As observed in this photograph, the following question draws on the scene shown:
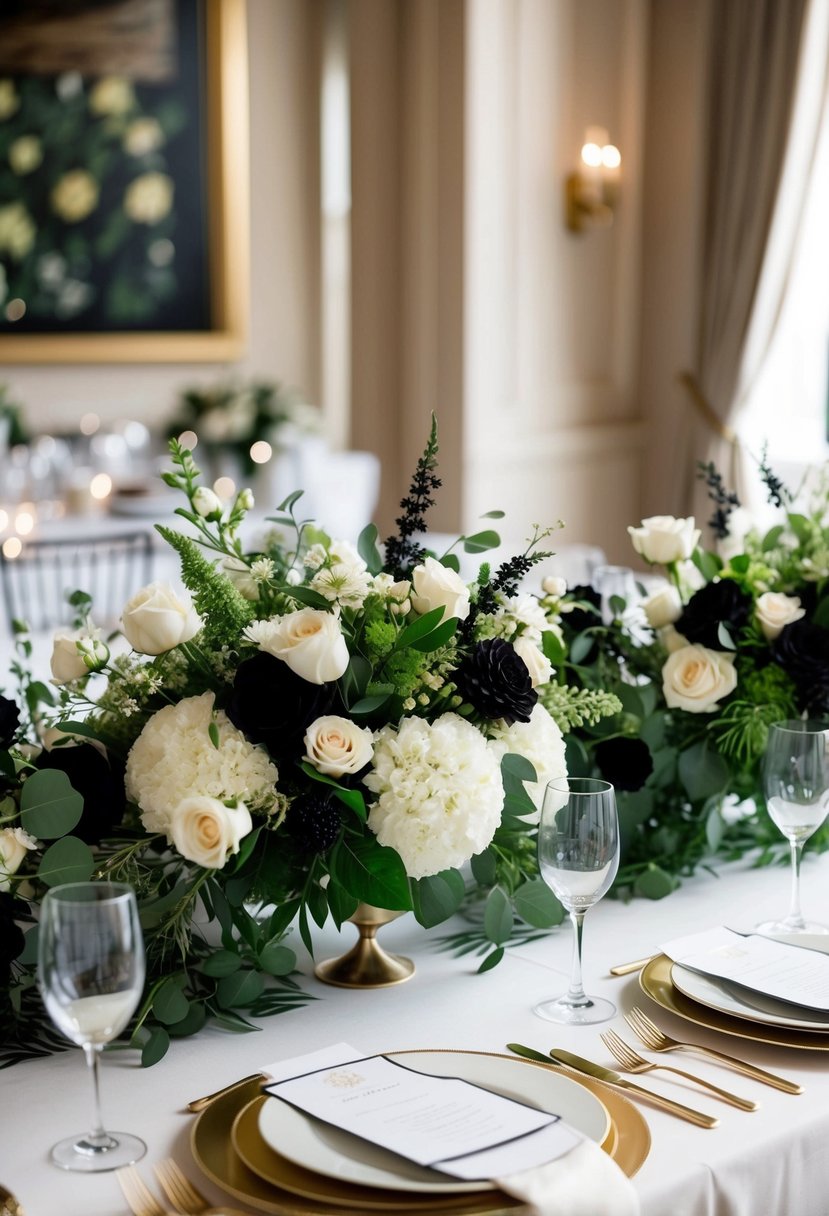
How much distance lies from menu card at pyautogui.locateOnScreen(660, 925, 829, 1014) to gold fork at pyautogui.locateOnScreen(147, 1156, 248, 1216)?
0.51m

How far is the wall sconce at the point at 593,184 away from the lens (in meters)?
4.99

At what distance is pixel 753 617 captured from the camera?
5.31 ft

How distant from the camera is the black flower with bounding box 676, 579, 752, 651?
5.13 ft

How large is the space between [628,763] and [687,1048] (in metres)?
0.40

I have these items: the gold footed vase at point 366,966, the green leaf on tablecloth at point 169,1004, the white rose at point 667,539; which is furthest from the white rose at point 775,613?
the green leaf on tablecloth at point 169,1004

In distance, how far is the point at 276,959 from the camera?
125 centimetres

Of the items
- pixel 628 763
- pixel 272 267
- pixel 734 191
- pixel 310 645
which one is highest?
pixel 734 191

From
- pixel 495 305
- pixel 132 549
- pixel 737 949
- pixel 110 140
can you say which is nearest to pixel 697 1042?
pixel 737 949

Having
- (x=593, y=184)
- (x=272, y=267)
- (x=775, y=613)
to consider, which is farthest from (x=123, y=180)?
(x=775, y=613)

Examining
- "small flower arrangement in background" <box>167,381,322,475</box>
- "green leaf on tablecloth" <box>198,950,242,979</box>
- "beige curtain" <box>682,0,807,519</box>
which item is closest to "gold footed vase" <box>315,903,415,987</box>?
"green leaf on tablecloth" <box>198,950,242,979</box>

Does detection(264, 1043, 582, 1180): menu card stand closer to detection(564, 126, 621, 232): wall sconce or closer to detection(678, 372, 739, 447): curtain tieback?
detection(678, 372, 739, 447): curtain tieback

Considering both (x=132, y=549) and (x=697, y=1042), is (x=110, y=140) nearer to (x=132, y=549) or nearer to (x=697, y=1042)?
(x=132, y=549)

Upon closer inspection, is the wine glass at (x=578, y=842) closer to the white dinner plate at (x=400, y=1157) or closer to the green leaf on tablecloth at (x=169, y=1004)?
the white dinner plate at (x=400, y=1157)

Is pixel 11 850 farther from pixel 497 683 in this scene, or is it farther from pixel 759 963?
pixel 759 963
